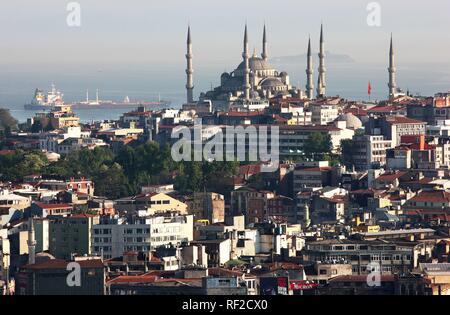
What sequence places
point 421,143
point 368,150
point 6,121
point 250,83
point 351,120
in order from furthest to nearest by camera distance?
point 250,83
point 6,121
point 351,120
point 368,150
point 421,143

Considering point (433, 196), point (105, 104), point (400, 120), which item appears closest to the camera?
point (433, 196)

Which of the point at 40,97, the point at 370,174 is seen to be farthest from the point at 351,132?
the point at 40,97

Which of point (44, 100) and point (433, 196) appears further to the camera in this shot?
point (44, 100)

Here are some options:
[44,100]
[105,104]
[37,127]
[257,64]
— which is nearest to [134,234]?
[37,127]

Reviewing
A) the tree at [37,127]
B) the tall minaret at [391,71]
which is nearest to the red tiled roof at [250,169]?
the tree at [37,127]

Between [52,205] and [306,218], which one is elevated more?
[52,205]

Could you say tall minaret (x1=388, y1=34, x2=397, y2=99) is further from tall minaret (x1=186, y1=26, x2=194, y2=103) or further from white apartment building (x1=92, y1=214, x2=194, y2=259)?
white apartment building (x1=92, y1=214, x2=194, y2=259)

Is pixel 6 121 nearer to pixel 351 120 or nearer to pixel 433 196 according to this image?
pixel 351 120
